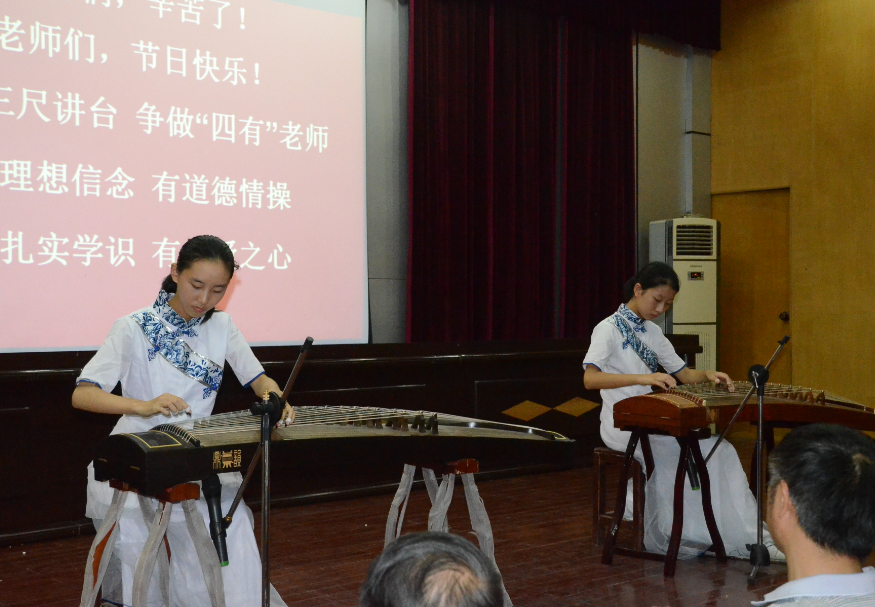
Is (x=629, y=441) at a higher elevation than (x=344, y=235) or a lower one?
lower

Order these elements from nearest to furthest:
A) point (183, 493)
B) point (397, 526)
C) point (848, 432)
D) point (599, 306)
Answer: point (848, 432), point (183, 493), point (397, 526), point (599, 306)

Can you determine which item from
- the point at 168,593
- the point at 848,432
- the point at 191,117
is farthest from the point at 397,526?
the point at 191,117

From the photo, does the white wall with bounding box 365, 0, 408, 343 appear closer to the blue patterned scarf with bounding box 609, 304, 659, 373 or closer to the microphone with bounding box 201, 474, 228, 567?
the blue patterned scarf with bounding box 609, 304, 659, 373

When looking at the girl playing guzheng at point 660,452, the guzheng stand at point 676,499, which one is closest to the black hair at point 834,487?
the guzheng stand at point 676,499

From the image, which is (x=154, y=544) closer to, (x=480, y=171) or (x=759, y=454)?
(x=759, y=454)

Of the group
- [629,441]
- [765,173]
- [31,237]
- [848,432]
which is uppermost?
[765,173]

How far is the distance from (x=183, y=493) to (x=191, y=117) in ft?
8.67

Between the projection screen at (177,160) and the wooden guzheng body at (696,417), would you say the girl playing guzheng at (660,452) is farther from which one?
the projection screen at (177,160)

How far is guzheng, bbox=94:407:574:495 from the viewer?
1861mm

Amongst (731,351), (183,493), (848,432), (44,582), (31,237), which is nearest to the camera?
(848,432)

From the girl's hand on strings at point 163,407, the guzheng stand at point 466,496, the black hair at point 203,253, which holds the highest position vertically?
the black hair at point 203,253

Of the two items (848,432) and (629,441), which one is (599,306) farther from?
(848,432)

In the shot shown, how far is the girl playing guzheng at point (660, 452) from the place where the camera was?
10.9 feet

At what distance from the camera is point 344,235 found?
475 cm
